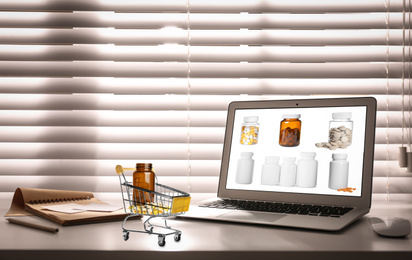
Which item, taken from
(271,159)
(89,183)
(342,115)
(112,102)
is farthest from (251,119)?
(89,183)

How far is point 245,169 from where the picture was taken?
1265 millimetres

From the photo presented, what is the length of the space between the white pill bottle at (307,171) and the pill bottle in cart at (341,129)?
0.08 m

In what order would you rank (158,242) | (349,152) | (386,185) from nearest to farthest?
(158,242) < (349,152) < (386,185)

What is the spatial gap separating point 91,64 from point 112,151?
1.11ft

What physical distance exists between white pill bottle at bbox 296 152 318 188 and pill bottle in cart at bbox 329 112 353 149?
0.26ft

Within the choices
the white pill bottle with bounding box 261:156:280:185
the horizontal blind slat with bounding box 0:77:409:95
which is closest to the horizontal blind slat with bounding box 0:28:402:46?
the horizontal blind slat with bounding box 0:77:409:95

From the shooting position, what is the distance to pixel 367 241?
81cm

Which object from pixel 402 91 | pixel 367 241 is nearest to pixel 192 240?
pixel 367 241

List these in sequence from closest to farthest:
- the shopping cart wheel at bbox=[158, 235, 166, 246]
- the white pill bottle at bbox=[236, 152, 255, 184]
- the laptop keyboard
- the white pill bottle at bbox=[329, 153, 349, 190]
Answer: the shopping cart wheel at bbox=[158, 235, 166, 246] < the laptop keyboard < the white pill bottle at bbox=[329, 153, 349, 190] < the white pill bottle at bbox=[236, 152, 255, 184]

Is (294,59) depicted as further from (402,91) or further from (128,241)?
(128,241)

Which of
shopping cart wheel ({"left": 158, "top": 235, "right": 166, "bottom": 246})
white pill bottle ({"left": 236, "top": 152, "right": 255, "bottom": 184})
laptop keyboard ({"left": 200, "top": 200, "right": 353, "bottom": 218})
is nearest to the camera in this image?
shopping cart wheel ({"left": 158, "top": 235, "right": 166, "bottom": 246})

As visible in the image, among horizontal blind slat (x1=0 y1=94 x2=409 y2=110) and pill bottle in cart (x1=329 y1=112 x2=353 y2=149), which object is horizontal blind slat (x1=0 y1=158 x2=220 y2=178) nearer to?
horizontal blind slat (x1=0 y1=94 x2=409 y2=110)

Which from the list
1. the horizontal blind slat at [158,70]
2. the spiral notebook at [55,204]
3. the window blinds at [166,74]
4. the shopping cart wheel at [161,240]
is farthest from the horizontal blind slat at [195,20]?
the shopping cart wheel at [161,240]

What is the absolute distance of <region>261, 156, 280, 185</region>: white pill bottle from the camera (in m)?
1.22
